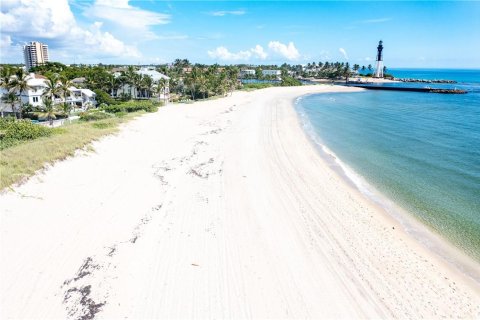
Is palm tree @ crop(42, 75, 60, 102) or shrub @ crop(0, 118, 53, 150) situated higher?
palm tree @ crop(42, 75, 60, 102)

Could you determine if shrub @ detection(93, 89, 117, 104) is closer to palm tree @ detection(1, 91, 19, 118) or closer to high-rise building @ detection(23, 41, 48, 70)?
palm tree @ detection(1, 91, 19, 118)

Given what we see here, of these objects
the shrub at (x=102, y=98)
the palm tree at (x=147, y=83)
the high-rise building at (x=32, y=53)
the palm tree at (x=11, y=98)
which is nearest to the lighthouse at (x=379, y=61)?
the palm tree at (x=147, y=83)

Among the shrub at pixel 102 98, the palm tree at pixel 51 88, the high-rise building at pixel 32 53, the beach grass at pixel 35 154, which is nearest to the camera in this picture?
the beach grass at pixel 35 154

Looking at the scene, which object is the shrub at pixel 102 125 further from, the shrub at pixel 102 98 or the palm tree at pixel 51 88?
the shrub at pixel 102 98

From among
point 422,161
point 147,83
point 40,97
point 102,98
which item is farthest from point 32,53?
point 422,161

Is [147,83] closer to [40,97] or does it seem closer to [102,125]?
[40,97]

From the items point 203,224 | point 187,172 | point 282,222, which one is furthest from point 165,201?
point 282,222

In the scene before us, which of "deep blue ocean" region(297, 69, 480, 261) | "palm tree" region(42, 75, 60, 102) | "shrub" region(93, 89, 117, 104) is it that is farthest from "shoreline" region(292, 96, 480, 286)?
"shrub" region(93, 89, 117, 104)
